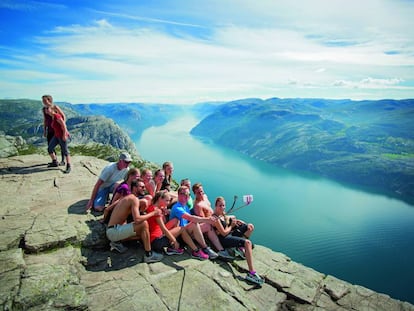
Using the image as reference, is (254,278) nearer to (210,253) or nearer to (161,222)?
(210,253)

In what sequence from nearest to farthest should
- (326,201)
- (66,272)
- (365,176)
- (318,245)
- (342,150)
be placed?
(66,272)
(318,245)
(326,201)
(365,176)
(342,150)

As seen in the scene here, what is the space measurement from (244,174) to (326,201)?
41152 mm

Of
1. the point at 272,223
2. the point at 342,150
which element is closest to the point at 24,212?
the point at 272,223

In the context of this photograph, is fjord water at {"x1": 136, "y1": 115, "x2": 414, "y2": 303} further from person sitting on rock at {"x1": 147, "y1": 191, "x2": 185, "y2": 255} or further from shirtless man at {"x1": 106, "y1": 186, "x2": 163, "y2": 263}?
shirtless man at {"x1": 106, "y1": 186, "x2": 163, "y2": 263}

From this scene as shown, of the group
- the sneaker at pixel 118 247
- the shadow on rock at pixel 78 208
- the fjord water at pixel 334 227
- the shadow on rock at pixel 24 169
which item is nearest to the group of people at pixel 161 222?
the sneaker at pixel 118 247

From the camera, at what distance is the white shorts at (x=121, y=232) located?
5.96m

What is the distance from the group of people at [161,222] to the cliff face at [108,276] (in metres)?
0.31

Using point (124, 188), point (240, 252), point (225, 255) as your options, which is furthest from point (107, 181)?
point (240, 252)

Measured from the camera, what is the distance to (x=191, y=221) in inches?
262

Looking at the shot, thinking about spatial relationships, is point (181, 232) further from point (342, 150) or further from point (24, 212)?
point (342, 150)

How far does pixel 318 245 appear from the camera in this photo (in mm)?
59562

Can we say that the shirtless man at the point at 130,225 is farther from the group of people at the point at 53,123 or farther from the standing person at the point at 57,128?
the standing person at the point at 57,128

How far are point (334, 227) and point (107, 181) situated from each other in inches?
2911

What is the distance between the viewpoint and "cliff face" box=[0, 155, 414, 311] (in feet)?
14.3
